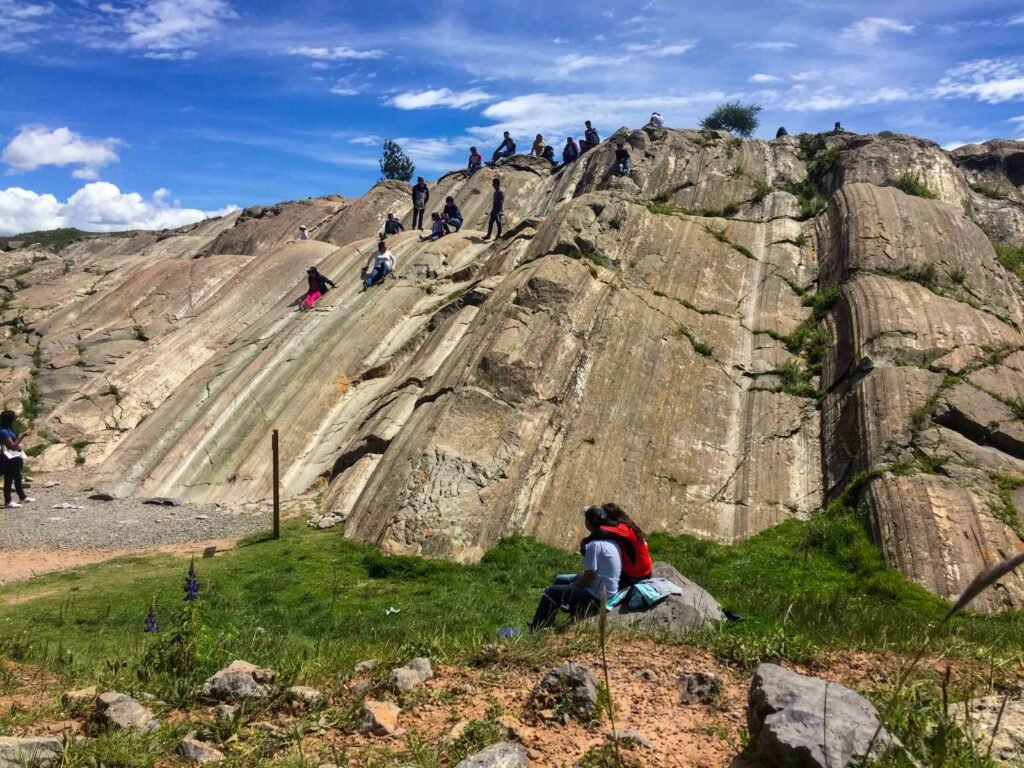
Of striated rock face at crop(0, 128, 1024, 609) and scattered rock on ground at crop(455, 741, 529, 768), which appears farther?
striated rock face at crop(0, 128, 1024, 609)

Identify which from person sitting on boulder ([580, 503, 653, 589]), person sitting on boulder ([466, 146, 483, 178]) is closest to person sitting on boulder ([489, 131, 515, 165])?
person sitting on boulder ([466, 146, 483, 178])

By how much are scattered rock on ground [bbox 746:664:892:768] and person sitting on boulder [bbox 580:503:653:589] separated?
3656mm

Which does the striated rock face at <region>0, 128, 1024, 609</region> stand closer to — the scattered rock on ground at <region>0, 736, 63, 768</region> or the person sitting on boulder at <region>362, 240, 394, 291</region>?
the person sitting on boulder at <region>362, 240, 394, 291</region>

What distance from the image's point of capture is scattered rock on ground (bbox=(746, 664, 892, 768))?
173 inches

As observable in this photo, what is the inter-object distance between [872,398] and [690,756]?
13.3 m

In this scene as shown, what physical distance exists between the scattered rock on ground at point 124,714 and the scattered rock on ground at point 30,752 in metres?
0.52

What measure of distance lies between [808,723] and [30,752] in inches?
191

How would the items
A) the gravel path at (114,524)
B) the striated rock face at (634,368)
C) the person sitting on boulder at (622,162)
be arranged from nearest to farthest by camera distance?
1. the striated rock face at (634,368)
2. the gravel path at (114,524)
3. the person sitting on boulder at (622,162)

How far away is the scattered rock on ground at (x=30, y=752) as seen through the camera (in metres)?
4.89

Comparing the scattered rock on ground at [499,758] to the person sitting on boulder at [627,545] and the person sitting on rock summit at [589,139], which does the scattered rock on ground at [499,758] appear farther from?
the person sitting on rock summit at [589,139]

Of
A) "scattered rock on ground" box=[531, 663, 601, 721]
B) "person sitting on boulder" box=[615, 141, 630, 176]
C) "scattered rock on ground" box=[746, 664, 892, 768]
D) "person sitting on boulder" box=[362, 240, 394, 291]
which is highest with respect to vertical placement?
"person sitting on boulder" box=[615, 141, 630, 176]

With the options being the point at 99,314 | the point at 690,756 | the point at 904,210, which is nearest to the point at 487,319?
the point at 904,210

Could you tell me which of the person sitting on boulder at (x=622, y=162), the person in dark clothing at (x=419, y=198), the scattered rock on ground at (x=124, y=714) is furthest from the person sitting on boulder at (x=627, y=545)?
the person in dark clothing at (x=419, y=198)

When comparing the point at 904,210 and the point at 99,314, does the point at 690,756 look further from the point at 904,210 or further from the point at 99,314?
the point at 99,314
